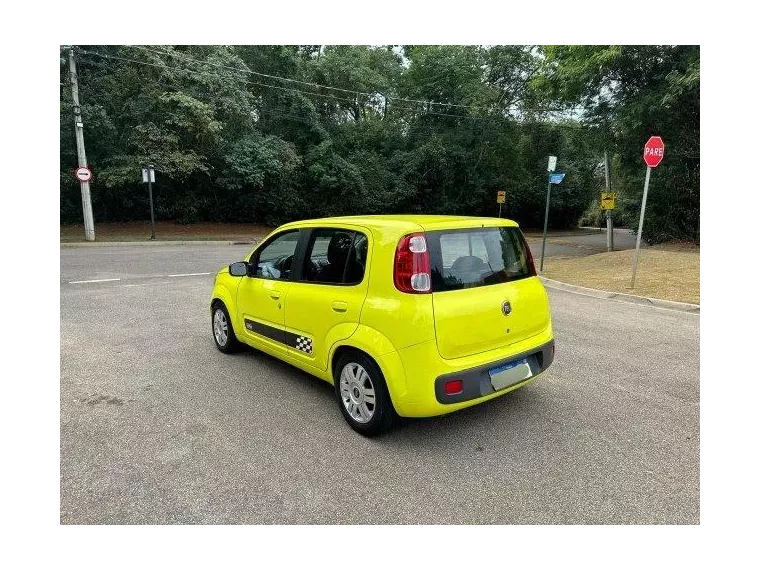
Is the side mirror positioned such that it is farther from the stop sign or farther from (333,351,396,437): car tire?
the stop sign

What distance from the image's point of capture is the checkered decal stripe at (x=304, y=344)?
11.9 feet

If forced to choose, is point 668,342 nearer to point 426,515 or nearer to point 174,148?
point 426,515

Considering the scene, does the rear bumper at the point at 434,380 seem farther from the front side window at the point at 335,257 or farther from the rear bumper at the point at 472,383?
the front side window at the point at 335,257

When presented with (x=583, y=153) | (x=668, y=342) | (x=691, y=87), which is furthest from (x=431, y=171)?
(x=668, y=342)

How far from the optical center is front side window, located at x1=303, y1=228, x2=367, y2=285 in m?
3.28

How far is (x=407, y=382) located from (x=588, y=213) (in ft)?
128

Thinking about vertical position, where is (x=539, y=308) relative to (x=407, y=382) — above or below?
above

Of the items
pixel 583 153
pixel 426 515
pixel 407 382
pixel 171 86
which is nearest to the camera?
pixel 426 515

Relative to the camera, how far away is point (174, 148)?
63.1 ft

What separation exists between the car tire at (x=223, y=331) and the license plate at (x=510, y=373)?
2.88m

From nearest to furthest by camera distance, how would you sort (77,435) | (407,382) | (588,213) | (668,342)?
(407,382)
(77,435)
(668,342)
(588,213)

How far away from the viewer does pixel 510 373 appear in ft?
10.5

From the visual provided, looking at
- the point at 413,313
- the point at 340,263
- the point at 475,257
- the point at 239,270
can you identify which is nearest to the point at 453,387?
the point at 413,313
